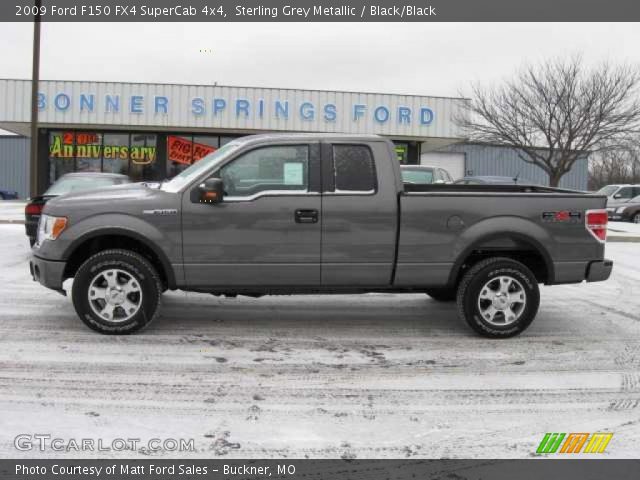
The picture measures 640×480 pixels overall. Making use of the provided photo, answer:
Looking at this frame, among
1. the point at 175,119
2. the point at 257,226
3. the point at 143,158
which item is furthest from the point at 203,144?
the point at 257,226

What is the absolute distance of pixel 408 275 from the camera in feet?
18.7

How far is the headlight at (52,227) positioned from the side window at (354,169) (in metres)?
2.45

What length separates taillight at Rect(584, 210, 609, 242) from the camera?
5754mm

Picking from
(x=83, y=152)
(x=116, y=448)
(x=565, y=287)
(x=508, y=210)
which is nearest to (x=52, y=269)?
(x=116, y=448)

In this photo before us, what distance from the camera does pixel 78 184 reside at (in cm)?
1087

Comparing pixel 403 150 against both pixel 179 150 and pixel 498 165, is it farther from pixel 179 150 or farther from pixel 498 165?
pixel 498 165

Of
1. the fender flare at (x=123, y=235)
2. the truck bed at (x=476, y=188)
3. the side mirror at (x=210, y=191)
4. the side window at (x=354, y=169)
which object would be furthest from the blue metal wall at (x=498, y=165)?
the fender flare at (x=123, y=235)

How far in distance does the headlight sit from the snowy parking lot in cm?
91

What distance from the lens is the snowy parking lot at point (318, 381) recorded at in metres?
3.62

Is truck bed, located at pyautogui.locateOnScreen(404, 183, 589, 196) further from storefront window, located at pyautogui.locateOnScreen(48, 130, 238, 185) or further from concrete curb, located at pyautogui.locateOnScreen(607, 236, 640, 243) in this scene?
storefront window, located at pyautogui.locateOnScreen(48, 130, 238, 185)


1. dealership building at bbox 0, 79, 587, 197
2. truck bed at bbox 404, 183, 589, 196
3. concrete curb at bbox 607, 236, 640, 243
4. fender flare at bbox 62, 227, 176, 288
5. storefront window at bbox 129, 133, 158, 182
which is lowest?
concrete curb at bbox 607, 236, 640, 243

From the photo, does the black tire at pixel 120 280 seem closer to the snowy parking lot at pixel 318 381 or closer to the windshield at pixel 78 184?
the snowy parking lot at pixel 318 381

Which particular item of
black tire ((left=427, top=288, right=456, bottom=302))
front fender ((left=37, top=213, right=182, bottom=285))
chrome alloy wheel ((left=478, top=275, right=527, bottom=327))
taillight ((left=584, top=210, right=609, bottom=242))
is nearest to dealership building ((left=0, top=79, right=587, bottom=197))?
black tire ((left=427, top=288, right=456, bottom=302))

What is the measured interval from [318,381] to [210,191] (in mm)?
1905
